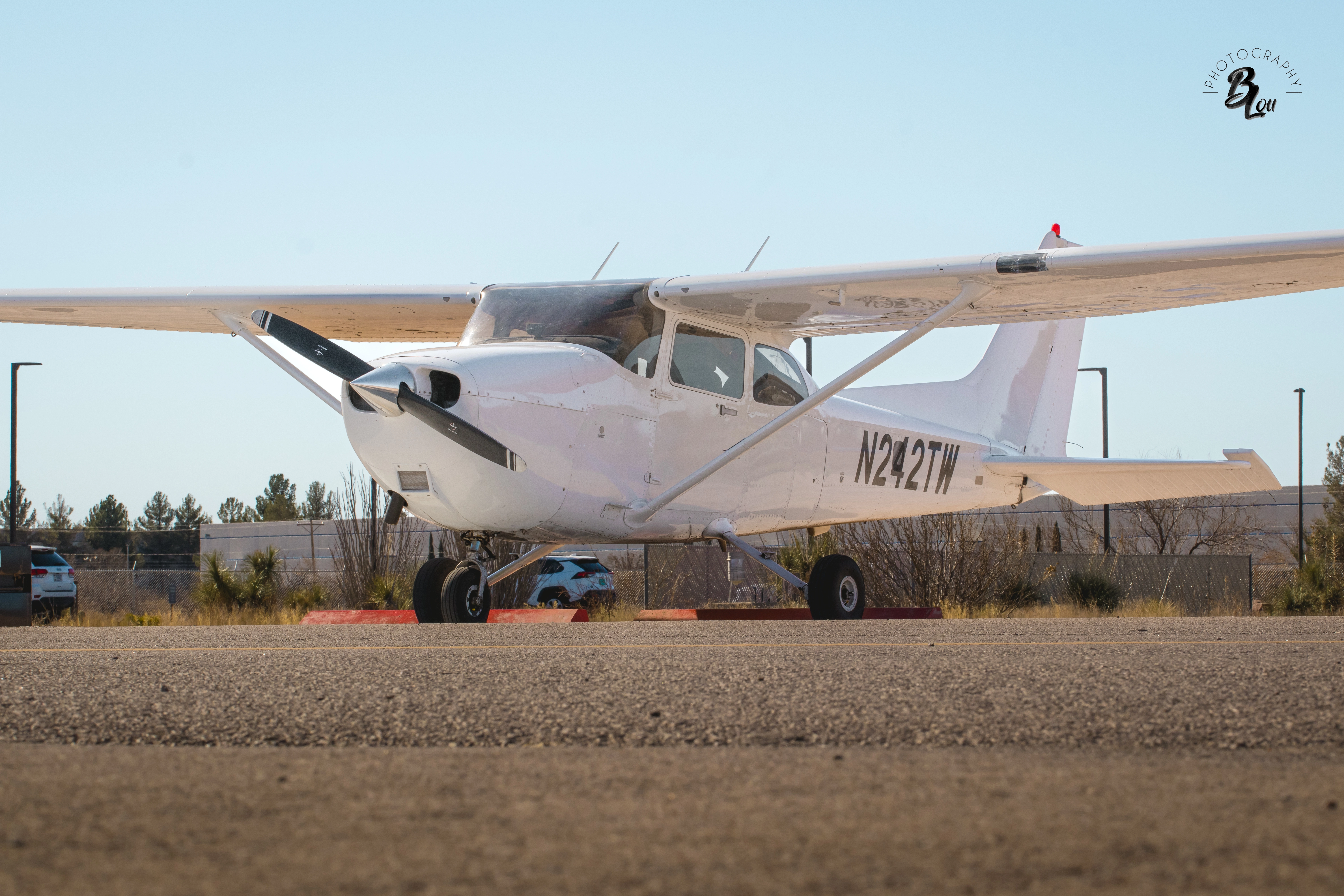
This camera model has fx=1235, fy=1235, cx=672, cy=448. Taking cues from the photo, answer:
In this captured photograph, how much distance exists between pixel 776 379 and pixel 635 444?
2137 mm

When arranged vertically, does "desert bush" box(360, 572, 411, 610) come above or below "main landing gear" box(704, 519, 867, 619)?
below

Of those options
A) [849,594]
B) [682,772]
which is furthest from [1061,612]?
[682,772]

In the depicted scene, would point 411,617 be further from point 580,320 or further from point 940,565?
point 940,565

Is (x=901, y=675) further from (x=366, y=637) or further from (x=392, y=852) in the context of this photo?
(x=366, y=637)

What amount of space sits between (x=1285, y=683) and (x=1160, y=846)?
8.53ft

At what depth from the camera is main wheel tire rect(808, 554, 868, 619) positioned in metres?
11.2

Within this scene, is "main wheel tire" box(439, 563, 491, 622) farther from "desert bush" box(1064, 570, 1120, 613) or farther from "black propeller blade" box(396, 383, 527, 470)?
"desert bush" box(1064, 570, 1120, 613)

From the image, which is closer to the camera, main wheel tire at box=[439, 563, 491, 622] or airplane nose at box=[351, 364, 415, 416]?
airplane nose at box=[351, 364, 415, 416]

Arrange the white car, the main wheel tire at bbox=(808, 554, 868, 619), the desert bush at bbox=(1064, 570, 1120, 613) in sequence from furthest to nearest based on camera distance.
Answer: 1. the white car
2. the desert bush at bbox=(1064, 570, 1120, 613)
3. the main wheel tire at bbox=(808, 554, 868, 619)

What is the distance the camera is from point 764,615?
37.4 ft

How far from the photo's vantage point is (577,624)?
9.09m

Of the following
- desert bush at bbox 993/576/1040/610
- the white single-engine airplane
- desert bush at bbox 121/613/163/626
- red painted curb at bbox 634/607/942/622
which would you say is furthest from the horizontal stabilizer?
desert bush at bbox 121/613/163/626

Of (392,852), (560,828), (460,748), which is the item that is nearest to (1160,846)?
(560,828)

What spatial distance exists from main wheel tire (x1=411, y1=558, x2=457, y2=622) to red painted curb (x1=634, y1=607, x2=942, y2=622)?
6.32 ft
